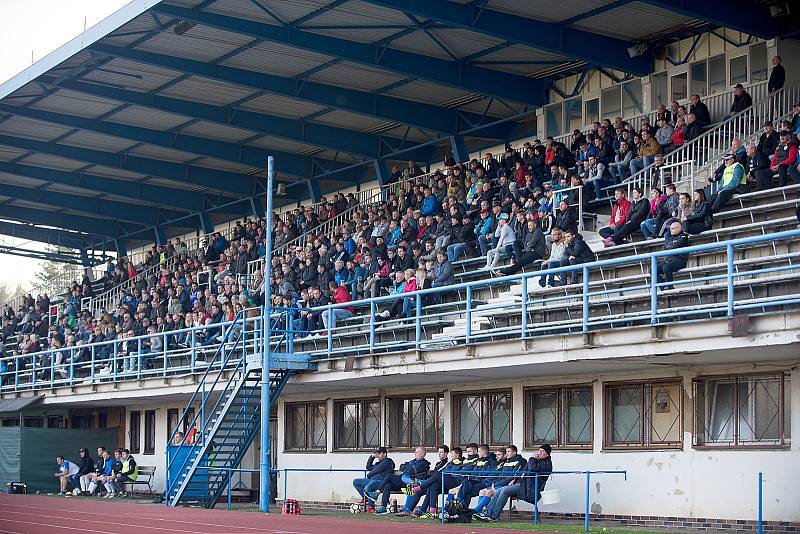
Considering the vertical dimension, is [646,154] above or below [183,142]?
below

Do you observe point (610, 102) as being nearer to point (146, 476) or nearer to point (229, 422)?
point (229, 422)

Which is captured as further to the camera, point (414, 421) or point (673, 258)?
point (414, 421)

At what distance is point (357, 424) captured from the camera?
1144 inches

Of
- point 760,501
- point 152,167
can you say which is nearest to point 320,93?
point 152,167

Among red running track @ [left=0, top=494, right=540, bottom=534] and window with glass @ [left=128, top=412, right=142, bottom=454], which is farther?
window with glass @ [left=128, top=412, right=142, bottom=454]

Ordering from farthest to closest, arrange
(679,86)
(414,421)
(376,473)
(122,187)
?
(122,187) < (679,86) < (414,421) < (376,473)

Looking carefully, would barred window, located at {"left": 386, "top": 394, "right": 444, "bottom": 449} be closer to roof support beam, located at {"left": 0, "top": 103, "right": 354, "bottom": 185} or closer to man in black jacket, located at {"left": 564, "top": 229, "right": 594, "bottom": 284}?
man in black jacket, located at {"left": 564, "top": 229, "right": 594, "bottom": 284}

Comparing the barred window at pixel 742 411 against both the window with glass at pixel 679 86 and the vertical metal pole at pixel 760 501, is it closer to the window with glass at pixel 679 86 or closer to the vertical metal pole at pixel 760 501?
the vertical metal pole at pixel 760 501

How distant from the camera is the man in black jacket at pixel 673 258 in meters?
19.6

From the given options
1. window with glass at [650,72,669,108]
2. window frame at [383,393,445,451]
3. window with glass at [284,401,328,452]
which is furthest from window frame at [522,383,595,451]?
window with glass at [650,72,669,108]

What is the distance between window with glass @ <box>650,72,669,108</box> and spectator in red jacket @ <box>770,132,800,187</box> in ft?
27.9

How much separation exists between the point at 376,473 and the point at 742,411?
786 cm

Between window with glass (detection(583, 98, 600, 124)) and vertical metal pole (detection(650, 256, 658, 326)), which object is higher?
window with glass (detection(583, 98, 600, 124))

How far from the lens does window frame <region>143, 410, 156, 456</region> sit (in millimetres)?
37344
